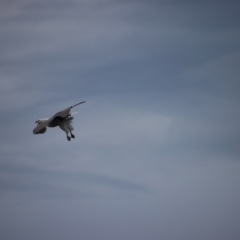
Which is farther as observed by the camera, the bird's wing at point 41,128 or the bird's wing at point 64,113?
the bird's wing at point 41,128

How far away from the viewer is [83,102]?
56.2 meters

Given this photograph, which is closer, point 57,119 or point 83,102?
point 83,102

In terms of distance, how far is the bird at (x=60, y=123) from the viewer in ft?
203

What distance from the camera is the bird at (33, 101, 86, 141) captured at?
2441 inches

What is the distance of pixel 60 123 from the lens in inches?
2515

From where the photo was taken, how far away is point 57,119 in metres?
63.5

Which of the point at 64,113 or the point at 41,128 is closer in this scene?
the point at 64,113

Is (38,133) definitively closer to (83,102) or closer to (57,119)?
(57,119)

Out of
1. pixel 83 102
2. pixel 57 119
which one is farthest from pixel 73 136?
pixel 83 102

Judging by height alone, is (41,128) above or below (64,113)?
below

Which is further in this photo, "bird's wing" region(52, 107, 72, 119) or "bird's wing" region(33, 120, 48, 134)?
"bird's wing" region(33, 120, 48, 134)

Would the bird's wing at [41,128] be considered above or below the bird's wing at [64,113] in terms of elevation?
below

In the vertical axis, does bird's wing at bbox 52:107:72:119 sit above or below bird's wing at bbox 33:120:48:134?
above

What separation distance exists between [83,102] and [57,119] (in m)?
8.98
